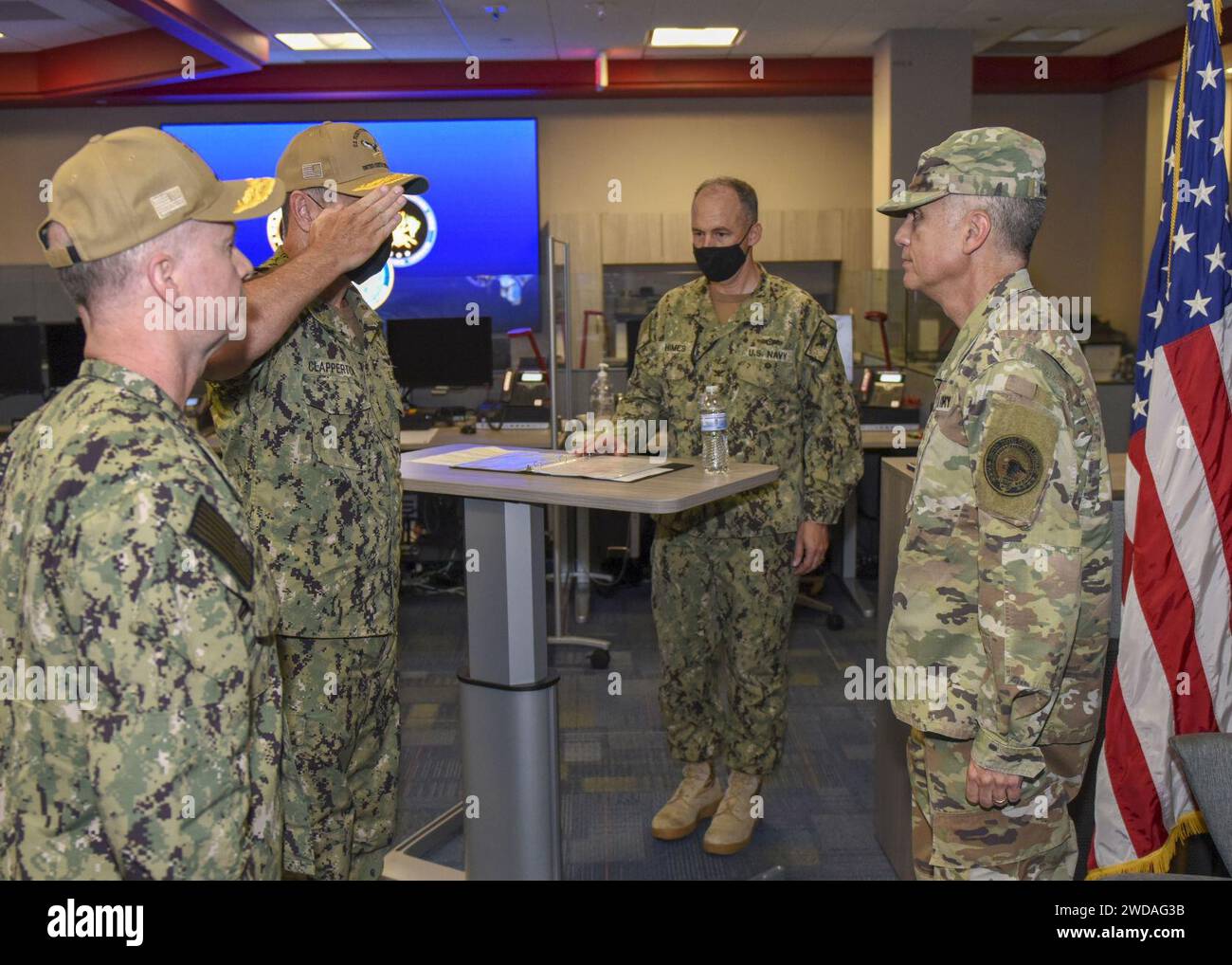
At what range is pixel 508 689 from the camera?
2150mm

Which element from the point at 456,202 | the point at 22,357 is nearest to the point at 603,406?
the point at 22,357

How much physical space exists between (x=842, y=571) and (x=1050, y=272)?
5.47 meters

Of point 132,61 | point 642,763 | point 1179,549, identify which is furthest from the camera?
point 132,61

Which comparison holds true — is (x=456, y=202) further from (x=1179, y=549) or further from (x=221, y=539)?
(x=221, y=539)

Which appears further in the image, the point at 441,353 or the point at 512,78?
the point at 512,78

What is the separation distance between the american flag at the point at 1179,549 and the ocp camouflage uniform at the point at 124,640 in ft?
5.91

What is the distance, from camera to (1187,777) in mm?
1528

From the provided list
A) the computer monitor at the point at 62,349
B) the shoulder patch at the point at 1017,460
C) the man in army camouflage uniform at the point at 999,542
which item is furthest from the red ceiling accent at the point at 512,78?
the shoulder patch at the point at 1017,460

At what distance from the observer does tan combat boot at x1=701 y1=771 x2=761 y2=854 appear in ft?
9.34

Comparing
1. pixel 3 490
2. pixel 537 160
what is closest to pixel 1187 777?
pixel 3 490

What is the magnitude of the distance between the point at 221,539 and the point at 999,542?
1.04 metres

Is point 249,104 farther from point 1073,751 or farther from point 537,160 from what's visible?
point 1073,751

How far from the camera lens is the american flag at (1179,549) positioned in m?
2.24

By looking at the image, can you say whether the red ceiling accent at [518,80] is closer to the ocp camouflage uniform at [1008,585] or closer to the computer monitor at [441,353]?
the computer monitor at [441,353]
